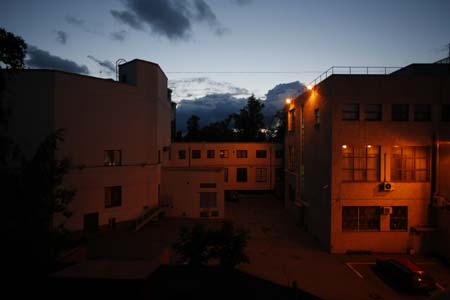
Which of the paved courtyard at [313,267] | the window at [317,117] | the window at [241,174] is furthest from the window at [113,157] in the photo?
the window at [241,174]

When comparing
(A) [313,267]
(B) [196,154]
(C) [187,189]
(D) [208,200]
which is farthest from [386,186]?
(B) [196,154]

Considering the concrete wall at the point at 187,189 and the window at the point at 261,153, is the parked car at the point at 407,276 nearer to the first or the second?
the concrete wall at the point at 187,189

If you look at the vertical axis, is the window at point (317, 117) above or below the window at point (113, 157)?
above

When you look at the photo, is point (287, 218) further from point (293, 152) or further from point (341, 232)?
point (341, 232)

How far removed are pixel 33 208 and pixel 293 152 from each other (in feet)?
65.6

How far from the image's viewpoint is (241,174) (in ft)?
115

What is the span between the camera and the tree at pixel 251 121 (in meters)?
54.2

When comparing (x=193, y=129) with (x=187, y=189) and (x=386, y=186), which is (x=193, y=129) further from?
(x=386, y=186)

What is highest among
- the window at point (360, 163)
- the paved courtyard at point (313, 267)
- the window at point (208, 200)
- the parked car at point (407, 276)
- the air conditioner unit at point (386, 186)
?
the window at point (360, 163)

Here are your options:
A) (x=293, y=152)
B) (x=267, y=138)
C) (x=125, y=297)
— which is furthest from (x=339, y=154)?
(x=267, y=138)

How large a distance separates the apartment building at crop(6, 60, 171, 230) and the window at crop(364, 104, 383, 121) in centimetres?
1540

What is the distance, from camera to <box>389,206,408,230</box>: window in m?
15.9

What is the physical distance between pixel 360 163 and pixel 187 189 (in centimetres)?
1350

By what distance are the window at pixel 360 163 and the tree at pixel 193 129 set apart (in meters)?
37.5
